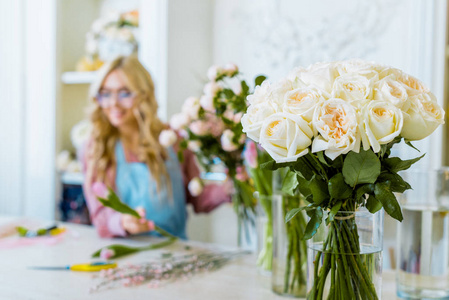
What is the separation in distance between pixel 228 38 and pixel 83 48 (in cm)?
95

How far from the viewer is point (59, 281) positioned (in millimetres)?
1055

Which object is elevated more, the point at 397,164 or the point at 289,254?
the point at 397,164

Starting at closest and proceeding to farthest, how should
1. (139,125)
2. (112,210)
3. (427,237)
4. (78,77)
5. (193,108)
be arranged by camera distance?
(427,237) → (193,108) → (112,210) → (139,125) → (78,77)

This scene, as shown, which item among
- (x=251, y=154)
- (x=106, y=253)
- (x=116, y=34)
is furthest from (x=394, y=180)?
(x=116, y=34)

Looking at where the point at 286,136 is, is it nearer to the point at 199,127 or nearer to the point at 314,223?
the point at 314,223

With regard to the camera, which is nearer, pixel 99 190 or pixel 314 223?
pixel 314 223

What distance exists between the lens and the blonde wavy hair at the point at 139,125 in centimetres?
178

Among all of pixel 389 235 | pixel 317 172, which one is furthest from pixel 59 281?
pixel 389 235

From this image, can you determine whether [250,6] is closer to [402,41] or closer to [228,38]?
[228,38]

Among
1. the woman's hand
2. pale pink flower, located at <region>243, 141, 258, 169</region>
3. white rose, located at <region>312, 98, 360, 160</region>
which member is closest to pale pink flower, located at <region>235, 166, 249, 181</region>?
pale pink flower, located at <region>243, 141, 258, 169</region>

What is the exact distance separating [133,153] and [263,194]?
2.89 ft

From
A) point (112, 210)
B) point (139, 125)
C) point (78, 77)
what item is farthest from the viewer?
point (78, 77)

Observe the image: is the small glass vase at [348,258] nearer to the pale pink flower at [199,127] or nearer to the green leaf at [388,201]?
the green leaf at [388,201]

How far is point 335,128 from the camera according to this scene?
0.61 meters
